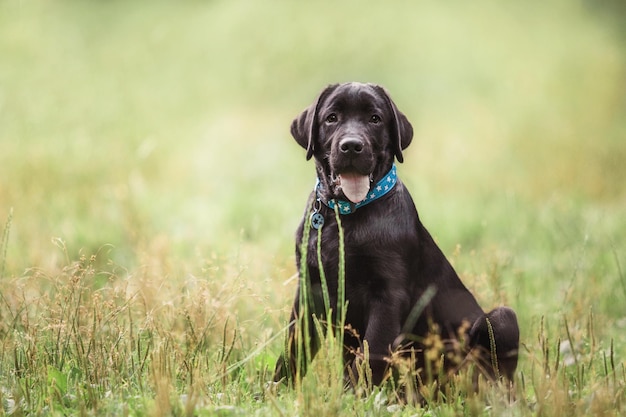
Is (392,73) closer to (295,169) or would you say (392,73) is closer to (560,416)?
(295,169)

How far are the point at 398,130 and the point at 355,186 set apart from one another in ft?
1.30

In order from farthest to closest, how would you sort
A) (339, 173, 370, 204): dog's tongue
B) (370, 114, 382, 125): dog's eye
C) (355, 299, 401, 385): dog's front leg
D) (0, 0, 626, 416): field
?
(370, 114, 382, 125): dog's eye, (339, 173, 370, 204): dog's tongue, (355, 299, 401, 385): dog's front leg, (0, 0, 626, 416): field

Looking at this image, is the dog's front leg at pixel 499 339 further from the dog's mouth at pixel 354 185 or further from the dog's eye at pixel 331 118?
the dog's eye at pixel 331 118

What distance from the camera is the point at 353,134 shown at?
350 cm

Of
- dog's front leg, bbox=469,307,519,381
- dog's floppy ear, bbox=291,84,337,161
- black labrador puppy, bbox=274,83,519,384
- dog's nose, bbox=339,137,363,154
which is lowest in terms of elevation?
dog's front leg, bbox=469,307,519,381

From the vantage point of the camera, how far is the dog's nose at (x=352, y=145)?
3.42 m

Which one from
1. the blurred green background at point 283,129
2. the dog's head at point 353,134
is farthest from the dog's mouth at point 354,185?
the blurred green background at point 283,129

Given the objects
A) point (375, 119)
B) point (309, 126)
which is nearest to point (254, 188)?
point (309, 126)

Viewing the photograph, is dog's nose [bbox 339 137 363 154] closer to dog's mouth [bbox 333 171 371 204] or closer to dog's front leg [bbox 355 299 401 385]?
dog's mouth [bbox 333 171 371 204]

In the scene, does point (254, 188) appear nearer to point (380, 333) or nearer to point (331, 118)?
point (331, 118)

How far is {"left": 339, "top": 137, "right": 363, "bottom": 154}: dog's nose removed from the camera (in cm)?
342

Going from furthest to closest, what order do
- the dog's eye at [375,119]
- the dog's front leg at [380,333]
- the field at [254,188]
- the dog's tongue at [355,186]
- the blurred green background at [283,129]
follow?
1. the blurred green background at [283,129]
2. the dog's eye at [375,119]
3. the dog's tongue at [355,186]
4. the dog's front leg at [380,333]
5. the field at [254,188]

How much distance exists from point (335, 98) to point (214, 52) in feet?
29.7

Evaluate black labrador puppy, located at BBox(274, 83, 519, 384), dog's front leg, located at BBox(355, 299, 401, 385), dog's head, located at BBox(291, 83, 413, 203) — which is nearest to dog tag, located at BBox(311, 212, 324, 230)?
black labrador puppy, located at BBox(274, 83, 519, 384)
